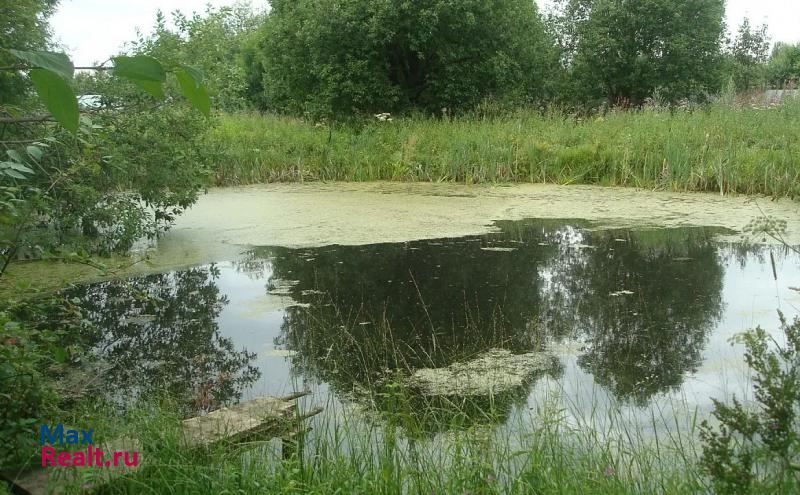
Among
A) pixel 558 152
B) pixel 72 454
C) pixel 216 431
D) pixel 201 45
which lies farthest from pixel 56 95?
pixel 558 152

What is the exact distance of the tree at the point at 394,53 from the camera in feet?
36.0

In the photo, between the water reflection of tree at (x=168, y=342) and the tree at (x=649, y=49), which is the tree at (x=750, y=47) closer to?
the tree at (x=649, y=49)

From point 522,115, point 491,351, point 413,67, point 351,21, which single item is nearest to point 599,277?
point 491,351

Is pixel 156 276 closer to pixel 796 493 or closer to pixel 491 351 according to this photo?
pixel 491 351

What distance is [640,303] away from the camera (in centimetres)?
345

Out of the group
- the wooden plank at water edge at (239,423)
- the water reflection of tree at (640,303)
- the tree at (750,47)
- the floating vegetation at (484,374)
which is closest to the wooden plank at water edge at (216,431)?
Answer: the wooden plank at water edge at (239,423)

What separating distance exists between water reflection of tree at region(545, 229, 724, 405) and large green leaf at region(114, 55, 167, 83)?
2018 millimetres

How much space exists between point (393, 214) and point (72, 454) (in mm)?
4291

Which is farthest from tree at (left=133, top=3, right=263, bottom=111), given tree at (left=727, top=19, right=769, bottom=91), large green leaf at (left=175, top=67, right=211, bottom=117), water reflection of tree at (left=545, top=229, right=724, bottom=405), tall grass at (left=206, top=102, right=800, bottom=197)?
tree at (left=727, top=19, right=769, bottom=91)

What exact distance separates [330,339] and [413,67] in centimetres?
992

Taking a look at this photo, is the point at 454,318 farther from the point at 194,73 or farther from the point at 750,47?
the point at 750,47

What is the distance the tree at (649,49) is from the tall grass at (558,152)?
667 cm

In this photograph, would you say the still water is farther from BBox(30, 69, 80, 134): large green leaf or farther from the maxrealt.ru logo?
BBox(30, 69, 80, 134): large green leaf

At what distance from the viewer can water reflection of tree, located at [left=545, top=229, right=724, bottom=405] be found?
104 inches
